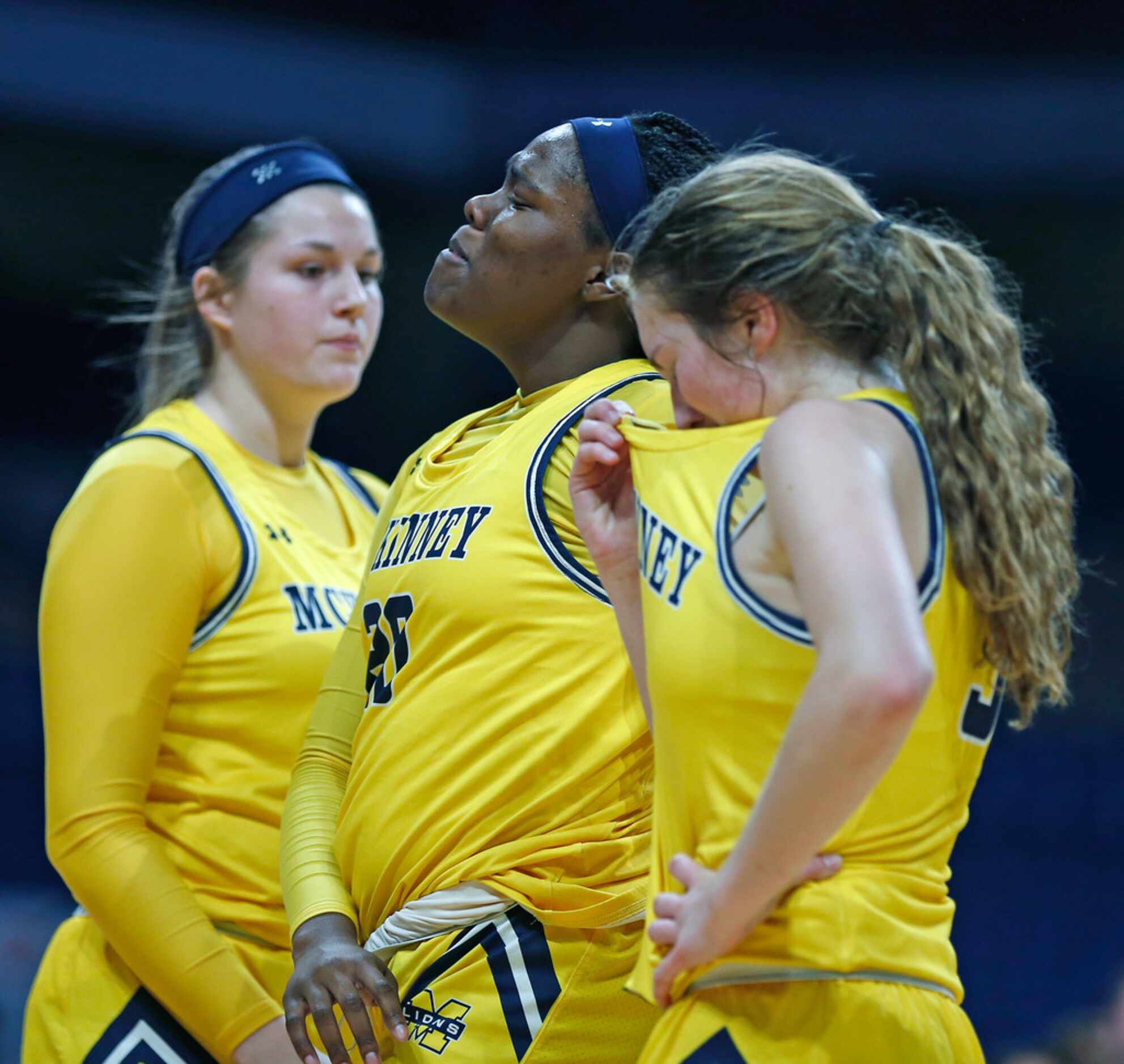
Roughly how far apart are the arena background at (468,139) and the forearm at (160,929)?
4.36m

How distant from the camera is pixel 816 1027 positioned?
137 cm

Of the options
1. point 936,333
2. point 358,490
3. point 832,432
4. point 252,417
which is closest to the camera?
point 832,432

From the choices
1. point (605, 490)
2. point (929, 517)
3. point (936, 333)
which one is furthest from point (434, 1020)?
point (936, 333)

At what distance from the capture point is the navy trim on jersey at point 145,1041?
233cm

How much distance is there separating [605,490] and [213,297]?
1.40m

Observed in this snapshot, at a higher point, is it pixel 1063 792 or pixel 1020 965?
pixel 1063 792

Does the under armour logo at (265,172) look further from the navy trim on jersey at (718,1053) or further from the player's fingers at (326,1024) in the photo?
the navy trim on jersey at (718,1053)

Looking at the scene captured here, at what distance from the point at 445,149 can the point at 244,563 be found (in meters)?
4.98

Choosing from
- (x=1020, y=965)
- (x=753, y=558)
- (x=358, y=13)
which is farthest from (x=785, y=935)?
(x=358, y=13)

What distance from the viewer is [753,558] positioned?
1.42 metres

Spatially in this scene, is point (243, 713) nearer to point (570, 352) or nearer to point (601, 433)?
point (570, 352)

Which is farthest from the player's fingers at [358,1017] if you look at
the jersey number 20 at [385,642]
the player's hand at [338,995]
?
the jersey number 20 at [385,642]

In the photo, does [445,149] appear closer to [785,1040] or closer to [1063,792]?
[1063,792]

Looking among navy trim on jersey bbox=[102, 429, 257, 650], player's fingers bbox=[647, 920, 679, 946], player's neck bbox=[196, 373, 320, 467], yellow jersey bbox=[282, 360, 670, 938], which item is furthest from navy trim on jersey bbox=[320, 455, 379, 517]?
player's fingers bbox=[647, 920, 679, 946]
